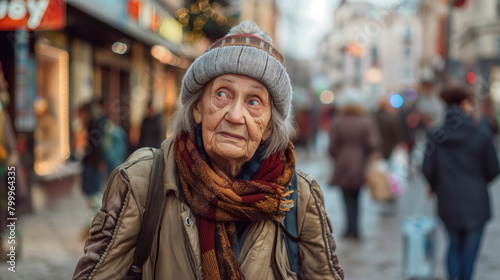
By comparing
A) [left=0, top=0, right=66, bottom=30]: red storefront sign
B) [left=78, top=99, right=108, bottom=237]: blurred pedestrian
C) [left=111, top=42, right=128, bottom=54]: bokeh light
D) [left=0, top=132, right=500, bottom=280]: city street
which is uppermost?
[left=111, top=42, right=128, bottom=54]: bokeh light

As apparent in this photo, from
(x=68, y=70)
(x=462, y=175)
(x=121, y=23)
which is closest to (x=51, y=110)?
(x=68, y=70)

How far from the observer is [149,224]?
7.29 feet

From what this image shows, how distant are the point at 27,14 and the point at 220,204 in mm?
4175

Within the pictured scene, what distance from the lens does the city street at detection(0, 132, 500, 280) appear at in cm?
672

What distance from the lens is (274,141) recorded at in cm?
243

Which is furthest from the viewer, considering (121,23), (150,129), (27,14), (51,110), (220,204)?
(121,23)

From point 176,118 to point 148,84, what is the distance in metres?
17.6

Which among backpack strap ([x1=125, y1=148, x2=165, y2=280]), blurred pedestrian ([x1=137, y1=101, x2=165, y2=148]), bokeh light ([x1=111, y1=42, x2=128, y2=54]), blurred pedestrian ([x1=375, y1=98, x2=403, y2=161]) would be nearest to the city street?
blurred pedestrian ([x1=375, y1=98, x2=403, y2=161])

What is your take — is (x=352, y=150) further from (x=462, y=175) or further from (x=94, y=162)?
(x=94, y=162)

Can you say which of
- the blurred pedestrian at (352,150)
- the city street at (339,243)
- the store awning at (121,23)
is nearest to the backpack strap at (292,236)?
the city street at (339,243)

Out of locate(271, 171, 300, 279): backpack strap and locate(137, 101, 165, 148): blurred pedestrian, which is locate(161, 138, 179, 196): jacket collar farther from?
locate(137, 101, 165, 148): blurred pedestrian

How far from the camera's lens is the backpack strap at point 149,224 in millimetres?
2223

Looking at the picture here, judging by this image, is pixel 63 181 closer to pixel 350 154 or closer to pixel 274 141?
pixel 350 154

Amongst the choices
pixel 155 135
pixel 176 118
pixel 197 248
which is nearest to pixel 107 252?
pixel 197 248
